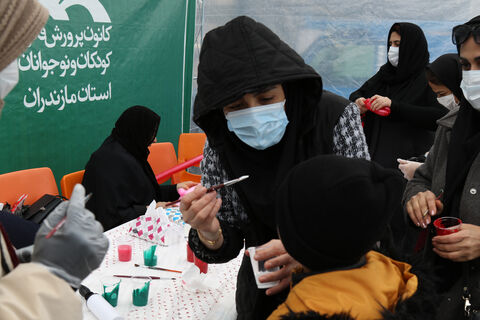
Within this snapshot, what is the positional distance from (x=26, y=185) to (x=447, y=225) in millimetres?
2387

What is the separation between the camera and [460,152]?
1.41 m

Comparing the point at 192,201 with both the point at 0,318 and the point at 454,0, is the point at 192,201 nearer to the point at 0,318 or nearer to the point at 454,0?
the point at 0,318

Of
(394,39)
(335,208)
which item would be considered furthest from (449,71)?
(335,208)

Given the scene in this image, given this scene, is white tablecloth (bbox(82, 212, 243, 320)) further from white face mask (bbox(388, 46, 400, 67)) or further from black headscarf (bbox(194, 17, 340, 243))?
white face mask (bbox(388, 46, 400, 67))

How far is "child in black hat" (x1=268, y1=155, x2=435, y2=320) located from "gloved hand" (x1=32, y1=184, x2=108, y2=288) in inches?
16.4

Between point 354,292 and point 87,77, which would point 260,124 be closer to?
point 354,292

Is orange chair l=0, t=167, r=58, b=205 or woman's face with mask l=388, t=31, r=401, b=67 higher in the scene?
woman's face with mask l=388, t=31, r=401, b=67

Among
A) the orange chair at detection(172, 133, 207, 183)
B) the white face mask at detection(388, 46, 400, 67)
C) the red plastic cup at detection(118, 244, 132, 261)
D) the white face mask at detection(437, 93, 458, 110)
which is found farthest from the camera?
the orange chair at detection(172, 133, 207, 183)

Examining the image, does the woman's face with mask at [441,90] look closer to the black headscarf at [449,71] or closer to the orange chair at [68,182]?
the black headscarf at [449,71]

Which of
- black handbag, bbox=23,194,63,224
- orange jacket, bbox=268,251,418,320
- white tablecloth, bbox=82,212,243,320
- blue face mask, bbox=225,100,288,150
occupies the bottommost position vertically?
white tablecloth, bbox=82,212,243,320

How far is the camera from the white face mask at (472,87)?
141 cm

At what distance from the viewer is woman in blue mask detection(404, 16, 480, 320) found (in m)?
1.27

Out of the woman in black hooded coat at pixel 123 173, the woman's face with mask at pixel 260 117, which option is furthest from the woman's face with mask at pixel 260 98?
the woman in black hooded coat at pixel 123 173

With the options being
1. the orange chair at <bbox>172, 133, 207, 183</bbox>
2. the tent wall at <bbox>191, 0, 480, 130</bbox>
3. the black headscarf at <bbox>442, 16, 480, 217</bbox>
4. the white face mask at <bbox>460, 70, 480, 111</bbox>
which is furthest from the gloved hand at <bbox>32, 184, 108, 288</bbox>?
the tent wall at <bbox>191, 0, 480, 130</bbox>
